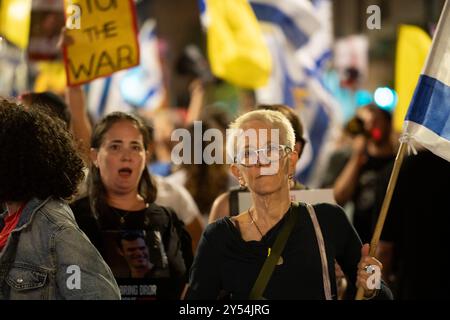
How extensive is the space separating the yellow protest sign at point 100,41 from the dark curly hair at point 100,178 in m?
0.66

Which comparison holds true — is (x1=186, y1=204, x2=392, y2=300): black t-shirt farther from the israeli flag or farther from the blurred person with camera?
the israeli flag

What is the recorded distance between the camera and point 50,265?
12.2 feet

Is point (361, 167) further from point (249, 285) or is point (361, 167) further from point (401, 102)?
point (249, 285)

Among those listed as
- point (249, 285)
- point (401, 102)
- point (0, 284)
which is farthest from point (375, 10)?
point (401, 102)

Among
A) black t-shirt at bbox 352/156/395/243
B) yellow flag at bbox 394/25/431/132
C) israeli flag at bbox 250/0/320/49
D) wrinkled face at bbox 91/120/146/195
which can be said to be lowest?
black t-shirt at bbox 352/156/395/243

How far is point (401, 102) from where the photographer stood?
9.10 metres

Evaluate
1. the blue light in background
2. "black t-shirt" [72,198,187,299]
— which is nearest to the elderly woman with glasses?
"black t-shirt" [72,198,187,299]

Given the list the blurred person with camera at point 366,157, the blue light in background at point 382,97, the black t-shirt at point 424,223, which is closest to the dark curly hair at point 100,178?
the black t-shirt at point 424,223

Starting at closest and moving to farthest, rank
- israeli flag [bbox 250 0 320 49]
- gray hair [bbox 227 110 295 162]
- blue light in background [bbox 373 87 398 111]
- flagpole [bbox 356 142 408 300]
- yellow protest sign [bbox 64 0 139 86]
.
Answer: flagpole [bbox 356 142 408 300] < gray hair [bbox 227 110 295 162] < yellow protest sign [bbox 64 0 139 86] < blue light in background [bbox 373 87 398 111] < israeli flag [bbox 250 0 320 49]

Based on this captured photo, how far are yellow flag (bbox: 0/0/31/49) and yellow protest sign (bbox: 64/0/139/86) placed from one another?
5.63 metres

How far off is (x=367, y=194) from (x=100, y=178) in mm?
3356

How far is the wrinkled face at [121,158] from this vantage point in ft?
17.7

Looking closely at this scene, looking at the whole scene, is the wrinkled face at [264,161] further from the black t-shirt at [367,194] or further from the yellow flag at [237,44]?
the yellow flag at [237,44]

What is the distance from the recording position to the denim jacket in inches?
146
